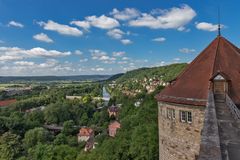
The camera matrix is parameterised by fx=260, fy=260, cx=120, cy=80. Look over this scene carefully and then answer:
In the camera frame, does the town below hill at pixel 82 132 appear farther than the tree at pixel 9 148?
No

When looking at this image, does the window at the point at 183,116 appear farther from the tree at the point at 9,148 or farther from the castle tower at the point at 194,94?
the tree at the point at 9,148

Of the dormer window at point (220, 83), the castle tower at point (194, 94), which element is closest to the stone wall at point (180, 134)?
the castle tower at point (194, 94)

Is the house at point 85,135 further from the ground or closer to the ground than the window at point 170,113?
closer to the ground

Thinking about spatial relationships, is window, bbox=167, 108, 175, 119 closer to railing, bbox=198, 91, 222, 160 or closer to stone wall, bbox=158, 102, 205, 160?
stone wall, bbox=158, 102, 205, 160

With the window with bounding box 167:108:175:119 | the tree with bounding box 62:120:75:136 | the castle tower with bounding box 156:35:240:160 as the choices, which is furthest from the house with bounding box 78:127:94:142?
Result: the window with bounding box 167:108:175:119

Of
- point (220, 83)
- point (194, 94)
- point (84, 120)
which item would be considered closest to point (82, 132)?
point (84, 120)

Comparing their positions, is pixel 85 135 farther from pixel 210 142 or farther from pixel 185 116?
pixel 210 142
